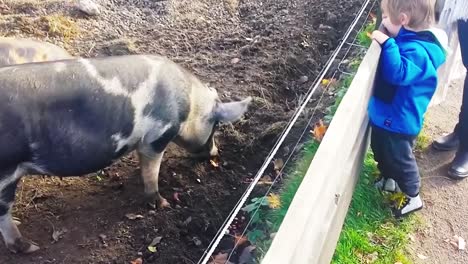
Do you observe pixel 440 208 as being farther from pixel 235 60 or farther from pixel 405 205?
pixel 235 60

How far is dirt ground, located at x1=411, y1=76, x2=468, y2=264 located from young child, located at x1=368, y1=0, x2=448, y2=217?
11.6 inches

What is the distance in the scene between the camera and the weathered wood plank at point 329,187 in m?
2.67

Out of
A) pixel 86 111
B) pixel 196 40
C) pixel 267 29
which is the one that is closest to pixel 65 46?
pixel 196 40

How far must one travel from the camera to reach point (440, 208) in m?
4.43

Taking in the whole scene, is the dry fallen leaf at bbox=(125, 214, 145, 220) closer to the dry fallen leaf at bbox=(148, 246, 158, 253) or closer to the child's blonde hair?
the dry fallen leaf at bbox=(148, 246, 158, 253)

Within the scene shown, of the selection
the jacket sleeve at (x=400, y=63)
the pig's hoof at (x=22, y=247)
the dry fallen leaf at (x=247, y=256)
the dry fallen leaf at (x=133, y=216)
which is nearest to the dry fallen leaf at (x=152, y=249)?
the dry fallen leaf at (x=133, y=216)

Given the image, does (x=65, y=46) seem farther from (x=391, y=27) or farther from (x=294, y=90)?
(x=391, y=27)

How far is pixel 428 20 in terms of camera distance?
3.70 m

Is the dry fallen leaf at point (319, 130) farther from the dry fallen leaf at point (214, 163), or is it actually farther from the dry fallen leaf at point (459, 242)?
the dry fallen leaf at point (459, 242)

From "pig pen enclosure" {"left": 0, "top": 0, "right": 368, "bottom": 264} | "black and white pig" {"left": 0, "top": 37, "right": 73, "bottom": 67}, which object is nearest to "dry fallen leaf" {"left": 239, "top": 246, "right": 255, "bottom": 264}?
"pig pen enclosure" {"left": 0, "top": 0, "right": 368, "bottom": 264}

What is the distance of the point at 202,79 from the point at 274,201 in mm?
2115

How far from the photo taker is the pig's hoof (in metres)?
3.99

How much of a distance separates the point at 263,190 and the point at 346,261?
69cm

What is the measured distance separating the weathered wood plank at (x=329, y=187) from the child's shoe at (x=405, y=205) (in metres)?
0.44
